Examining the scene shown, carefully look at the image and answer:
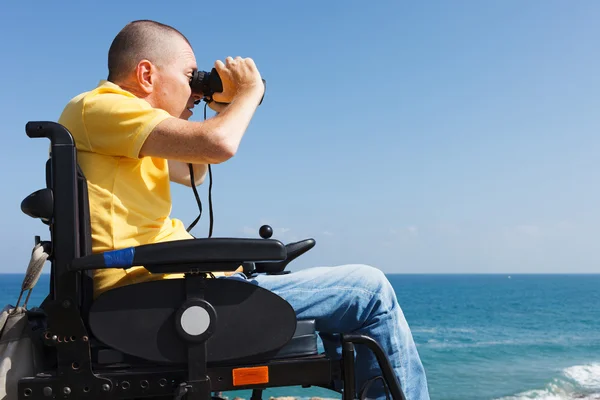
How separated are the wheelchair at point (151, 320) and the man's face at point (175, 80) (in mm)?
495

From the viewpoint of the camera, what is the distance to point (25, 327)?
1.67m

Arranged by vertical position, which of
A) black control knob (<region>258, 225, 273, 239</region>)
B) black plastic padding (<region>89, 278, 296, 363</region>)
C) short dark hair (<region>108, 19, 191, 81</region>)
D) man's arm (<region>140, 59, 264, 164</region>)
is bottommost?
black plastic padding (<region>89, 278, 296, 363</region>)

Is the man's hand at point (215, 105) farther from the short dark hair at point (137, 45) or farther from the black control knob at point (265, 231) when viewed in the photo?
the black control knob at point (265, 231)

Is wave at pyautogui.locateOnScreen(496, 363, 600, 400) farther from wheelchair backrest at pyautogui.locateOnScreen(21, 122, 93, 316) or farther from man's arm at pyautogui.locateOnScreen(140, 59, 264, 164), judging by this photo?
wheelchair backrest at pyautogui.locateOnScreen(21, 122, 93, 316)

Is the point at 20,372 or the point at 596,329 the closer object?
the point at 20,372

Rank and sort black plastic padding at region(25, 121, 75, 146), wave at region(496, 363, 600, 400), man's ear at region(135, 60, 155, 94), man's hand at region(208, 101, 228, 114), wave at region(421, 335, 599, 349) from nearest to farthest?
1. black plastic padding at region(25, 121, 75, 146)
2. man's ear at region(135, 60, 155, 94)
3. man's hand at region(208, 101, 228, 114)
4. wave at region(496, 363, 600, 400)
5. wave at region(421, 335, 599, 349)

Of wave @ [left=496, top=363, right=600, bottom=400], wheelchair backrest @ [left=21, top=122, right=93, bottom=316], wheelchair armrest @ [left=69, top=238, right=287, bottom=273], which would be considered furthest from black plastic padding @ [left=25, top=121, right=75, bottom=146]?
wave @ [left=496, top=363, right=600, bottom=400]

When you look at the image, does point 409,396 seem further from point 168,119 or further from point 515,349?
point 515,349

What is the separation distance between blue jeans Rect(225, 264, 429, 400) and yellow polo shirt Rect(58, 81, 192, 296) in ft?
A: 1.29

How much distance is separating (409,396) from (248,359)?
0.55 m

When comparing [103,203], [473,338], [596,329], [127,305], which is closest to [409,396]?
[127,305]

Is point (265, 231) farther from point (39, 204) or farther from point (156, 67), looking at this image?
point (39, 204)

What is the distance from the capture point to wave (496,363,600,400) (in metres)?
13.9

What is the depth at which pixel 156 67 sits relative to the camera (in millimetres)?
2127
